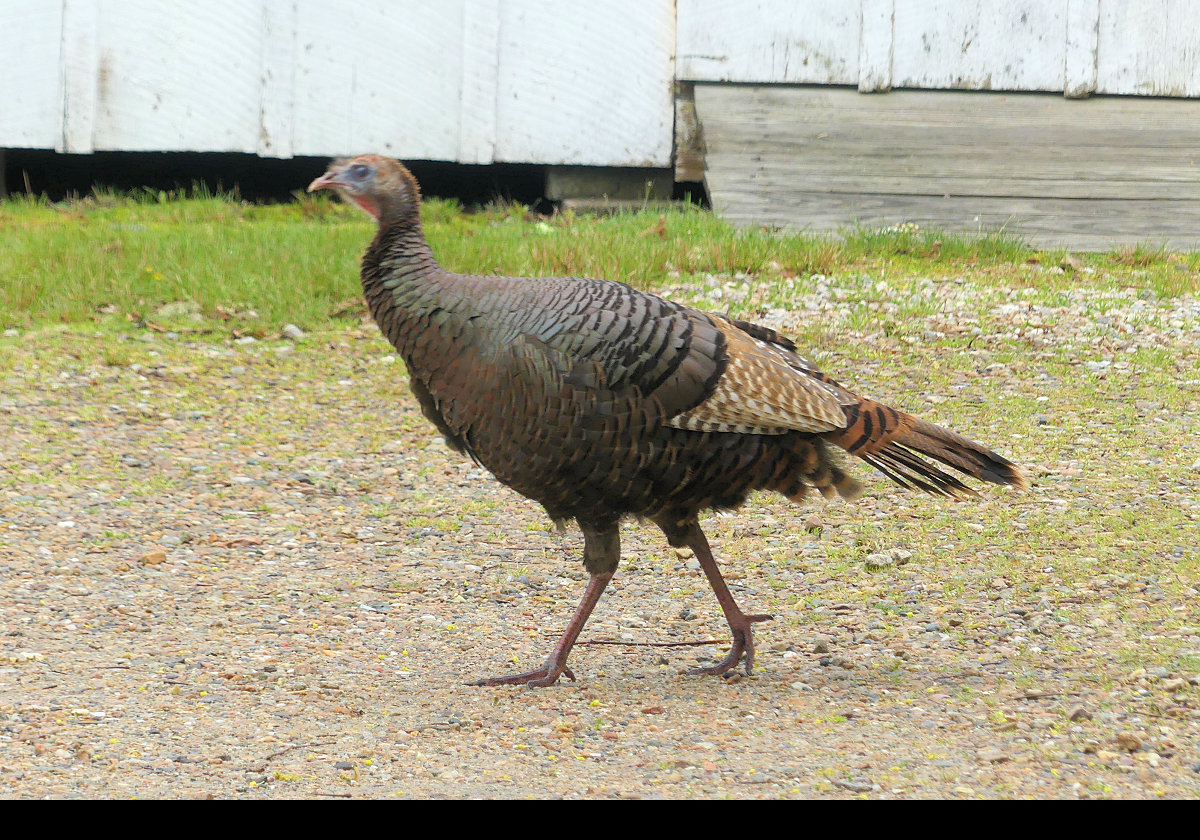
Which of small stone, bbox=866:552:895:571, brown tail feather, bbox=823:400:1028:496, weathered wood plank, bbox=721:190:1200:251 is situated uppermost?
weathered wood plank, bbox=721:190:1200:251

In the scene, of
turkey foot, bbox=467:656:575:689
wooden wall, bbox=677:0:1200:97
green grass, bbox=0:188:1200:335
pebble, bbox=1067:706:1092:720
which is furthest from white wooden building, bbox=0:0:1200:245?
pebble, bbox=1067:706:1092:720

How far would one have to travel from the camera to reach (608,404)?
3.73 metres

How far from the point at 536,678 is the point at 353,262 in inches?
176

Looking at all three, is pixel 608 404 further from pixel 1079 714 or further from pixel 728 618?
pixel 1079 714

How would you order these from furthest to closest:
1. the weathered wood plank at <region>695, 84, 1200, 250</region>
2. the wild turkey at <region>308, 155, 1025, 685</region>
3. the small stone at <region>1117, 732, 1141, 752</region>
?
the weathered wood plank at <region>695, 84, 1200, 250</region>
the wild turkey at <region>308, 155, 1025, 685</region>
the small stone at <region>1117, 732, 1141, 752</region>

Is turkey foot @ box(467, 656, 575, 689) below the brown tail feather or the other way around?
below

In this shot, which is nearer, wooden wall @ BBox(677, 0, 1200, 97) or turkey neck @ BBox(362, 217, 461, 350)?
turkey neck @ BBox(362, 217, 461, 350)

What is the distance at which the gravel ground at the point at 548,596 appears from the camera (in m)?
3.23

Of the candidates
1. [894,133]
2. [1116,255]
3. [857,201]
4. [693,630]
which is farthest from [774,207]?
[693,630]

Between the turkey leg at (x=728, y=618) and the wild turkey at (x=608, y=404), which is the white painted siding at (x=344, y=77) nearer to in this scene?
the wild turkey at (x=608, y=404)

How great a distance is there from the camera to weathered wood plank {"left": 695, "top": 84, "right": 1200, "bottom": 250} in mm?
8734

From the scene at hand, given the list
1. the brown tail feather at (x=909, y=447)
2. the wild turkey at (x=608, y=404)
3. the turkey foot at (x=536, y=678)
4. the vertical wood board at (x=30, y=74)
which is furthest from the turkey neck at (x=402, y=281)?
the vertical wood board at (x=30, y=74)

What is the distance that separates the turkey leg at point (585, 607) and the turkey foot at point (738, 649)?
1.24 ft

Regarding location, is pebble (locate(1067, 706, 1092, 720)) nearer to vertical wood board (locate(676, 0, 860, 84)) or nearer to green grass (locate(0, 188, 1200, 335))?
green grass (locate(0, 188, 1200, 335))
